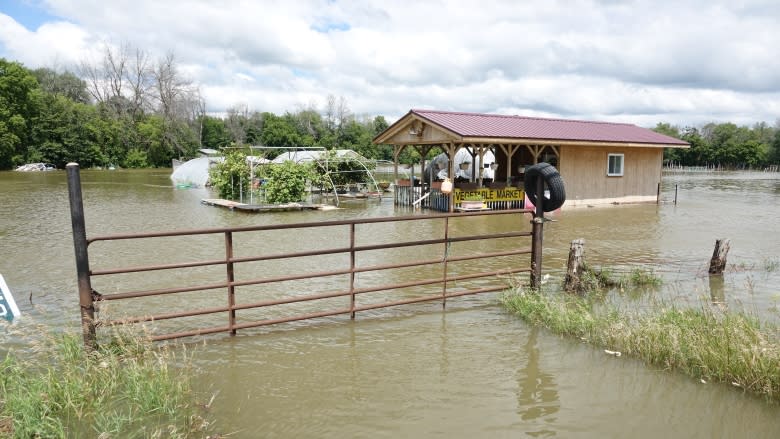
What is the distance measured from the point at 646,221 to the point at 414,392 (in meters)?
16.0

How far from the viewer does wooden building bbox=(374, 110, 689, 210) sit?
2014cm

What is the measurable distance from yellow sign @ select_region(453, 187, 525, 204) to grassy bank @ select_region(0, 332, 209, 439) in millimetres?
16005

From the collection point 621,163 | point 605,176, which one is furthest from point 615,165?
point 605,176

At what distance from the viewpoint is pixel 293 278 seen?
6.19 m

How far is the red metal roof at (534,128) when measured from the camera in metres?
19.9

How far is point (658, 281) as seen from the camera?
8953 mm

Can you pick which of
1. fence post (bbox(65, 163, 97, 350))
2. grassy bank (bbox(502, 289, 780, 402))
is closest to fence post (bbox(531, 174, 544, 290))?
grassy bank (bbox(502, 289, 780, 402))

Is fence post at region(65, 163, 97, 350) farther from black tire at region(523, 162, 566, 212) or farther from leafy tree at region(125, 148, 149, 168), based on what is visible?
leafy tree at region(125, 148, 149, 168)

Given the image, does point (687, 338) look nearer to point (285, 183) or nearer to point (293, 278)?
point (293, 278)

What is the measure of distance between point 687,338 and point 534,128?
1775cm

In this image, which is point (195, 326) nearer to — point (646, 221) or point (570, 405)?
point (570, 405)

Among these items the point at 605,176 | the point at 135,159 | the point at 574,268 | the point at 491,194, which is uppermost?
the point at 135,159

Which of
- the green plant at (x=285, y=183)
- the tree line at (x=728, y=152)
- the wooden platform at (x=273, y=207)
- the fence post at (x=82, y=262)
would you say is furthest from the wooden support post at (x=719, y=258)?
the tree line at (x=728, y=152)

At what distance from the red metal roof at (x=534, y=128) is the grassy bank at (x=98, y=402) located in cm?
1536
